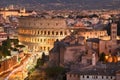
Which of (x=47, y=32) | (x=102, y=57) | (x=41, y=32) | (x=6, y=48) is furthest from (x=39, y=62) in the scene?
(x=41, y=32)

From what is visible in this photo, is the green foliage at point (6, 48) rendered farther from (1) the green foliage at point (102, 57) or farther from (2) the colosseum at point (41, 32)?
(1) the green foliage at point (102, 57)

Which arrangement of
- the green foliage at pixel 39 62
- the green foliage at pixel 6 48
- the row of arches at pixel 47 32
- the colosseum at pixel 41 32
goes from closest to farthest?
the green foliage at pixel 39 62, the green foliage at pixel 6 48, the colosseum at pixel 41 32, the row of arches at pixel 47 32

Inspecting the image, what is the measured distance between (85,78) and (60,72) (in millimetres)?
4096

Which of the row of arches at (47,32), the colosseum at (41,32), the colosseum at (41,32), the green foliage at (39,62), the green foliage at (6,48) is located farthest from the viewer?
the row of arches at (47,32)

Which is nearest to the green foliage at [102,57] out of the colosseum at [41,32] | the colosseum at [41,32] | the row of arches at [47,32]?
the colosseum at [41,32]

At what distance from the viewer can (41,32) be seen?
244 feet

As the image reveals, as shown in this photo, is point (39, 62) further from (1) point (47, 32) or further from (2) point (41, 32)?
(2) point (41, 32)

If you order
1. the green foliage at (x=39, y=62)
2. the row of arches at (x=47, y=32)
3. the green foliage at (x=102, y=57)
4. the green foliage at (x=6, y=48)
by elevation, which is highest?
the green foliage at (x=102, y=57)

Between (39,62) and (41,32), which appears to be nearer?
(39,62)

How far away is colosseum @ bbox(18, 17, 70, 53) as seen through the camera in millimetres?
72375

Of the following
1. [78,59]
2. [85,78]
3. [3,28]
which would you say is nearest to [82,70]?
[85,78]

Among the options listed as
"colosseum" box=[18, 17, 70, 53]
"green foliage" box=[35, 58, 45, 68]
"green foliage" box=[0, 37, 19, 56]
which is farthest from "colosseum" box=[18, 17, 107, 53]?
"green foliage" box=[35, 58, 45, 68]

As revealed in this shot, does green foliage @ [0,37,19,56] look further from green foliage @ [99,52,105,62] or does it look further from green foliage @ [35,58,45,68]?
green foliage @ [99,52,105,62]

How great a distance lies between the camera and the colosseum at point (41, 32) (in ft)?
237
